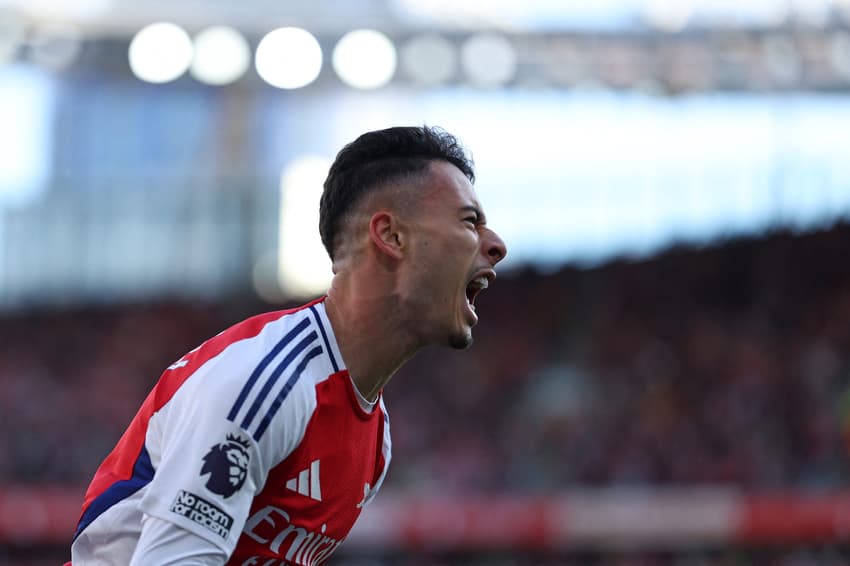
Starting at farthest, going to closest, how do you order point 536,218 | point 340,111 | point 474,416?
point 340,111 → point 536,218 → point 474,416

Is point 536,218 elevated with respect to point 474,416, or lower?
elevated

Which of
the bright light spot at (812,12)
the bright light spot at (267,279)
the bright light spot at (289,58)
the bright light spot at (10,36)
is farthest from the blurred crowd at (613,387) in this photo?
the bright light spot at (10,36)

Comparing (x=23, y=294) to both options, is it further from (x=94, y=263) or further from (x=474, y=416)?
(x=474, y=416)

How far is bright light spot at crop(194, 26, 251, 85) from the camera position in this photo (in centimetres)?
2548

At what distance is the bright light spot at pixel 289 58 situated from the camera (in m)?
25.1

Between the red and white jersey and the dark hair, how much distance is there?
264 millimetres

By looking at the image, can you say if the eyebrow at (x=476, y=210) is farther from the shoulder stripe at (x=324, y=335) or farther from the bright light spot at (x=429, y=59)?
the bright light spot at (x=429, y=59)

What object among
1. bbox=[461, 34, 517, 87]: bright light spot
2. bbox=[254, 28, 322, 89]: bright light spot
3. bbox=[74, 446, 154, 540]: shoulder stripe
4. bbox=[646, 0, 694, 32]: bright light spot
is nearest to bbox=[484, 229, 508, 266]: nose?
bbox=[74, 446, 154, 540]: shoulder stripe

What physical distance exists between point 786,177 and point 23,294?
19.6 meters

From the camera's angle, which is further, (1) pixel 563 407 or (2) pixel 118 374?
(2) pixel 118 374

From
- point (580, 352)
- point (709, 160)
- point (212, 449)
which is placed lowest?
point (580, 352)

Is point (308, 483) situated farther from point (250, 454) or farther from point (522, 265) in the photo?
point (522, 265)

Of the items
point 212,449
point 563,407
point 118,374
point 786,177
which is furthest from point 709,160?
point 212,449

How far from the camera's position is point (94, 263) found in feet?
114
